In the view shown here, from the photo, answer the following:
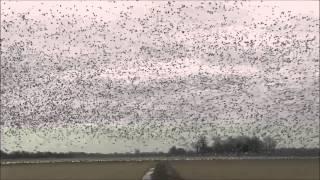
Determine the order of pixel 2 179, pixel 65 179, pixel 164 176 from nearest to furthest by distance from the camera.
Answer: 1. pixel 164 176
2. pixel 65 179
3. pixel 2 179

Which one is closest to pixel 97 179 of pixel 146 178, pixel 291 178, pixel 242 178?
pixel 146 178

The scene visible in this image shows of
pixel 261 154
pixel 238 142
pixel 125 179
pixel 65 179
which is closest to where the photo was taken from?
pixel 125 179

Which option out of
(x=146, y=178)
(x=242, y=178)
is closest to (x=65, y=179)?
(x=146, y=178)

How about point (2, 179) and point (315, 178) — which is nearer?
point (315, 178)

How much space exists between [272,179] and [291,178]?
2.26m

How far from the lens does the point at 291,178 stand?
57.8 m

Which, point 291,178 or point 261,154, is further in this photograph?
point 261,154

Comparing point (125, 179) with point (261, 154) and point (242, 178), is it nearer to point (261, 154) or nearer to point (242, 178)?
point (242, 178)

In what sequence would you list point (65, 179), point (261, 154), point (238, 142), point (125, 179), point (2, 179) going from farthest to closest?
point (238, 142) < point (261, 154) < point (2, 179) < point (65, 179) < point (125, 179)

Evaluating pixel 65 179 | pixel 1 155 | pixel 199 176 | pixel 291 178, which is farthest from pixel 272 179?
pixel 1 155

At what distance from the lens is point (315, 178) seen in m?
57.6

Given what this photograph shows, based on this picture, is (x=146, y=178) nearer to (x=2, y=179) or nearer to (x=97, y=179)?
(x=97, y=179)

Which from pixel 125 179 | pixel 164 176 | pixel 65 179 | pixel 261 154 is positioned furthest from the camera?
pixel 261 154

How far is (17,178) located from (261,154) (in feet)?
242
